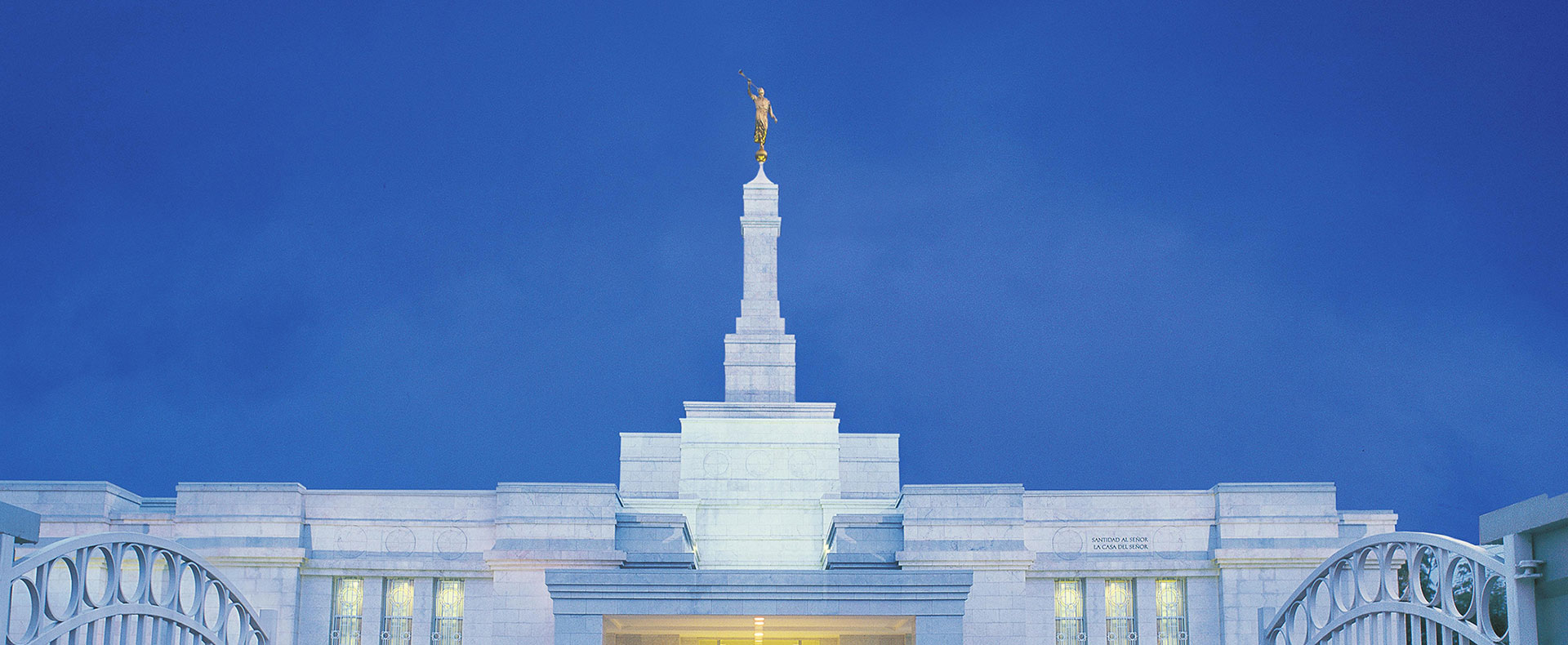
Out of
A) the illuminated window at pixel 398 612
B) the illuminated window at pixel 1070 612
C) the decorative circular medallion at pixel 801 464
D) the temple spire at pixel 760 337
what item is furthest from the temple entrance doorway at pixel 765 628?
the temple spire at pixel 760 337

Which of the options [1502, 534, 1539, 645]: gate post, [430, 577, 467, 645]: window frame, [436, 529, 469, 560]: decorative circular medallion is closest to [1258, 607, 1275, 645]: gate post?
[1502, 534, 1539, 645]: gate post

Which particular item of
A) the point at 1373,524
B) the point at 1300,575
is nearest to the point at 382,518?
the point at 1300,575

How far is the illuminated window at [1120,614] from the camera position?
37031 millimetres

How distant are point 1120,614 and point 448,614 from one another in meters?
17.4

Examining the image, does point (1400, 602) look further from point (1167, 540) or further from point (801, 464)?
point (801, 464)

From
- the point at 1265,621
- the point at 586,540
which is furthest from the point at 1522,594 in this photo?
the point at 586,540

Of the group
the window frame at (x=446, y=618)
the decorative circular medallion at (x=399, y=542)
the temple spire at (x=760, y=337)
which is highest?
the temple spire at (x=760, y=337)

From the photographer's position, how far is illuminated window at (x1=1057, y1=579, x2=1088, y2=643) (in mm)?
37094

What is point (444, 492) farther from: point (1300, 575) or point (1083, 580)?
point (1300, 575)

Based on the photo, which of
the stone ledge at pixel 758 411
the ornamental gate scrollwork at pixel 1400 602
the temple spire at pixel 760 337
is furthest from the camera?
the temple spire at pixel 760 337

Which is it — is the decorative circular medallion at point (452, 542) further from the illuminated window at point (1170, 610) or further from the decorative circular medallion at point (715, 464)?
the illuminated window at point (1170, 610)

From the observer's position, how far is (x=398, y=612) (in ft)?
121

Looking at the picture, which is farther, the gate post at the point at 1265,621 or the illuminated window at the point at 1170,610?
the illuminated window at the point at 1170,610

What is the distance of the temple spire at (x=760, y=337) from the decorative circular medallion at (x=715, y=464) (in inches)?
195
